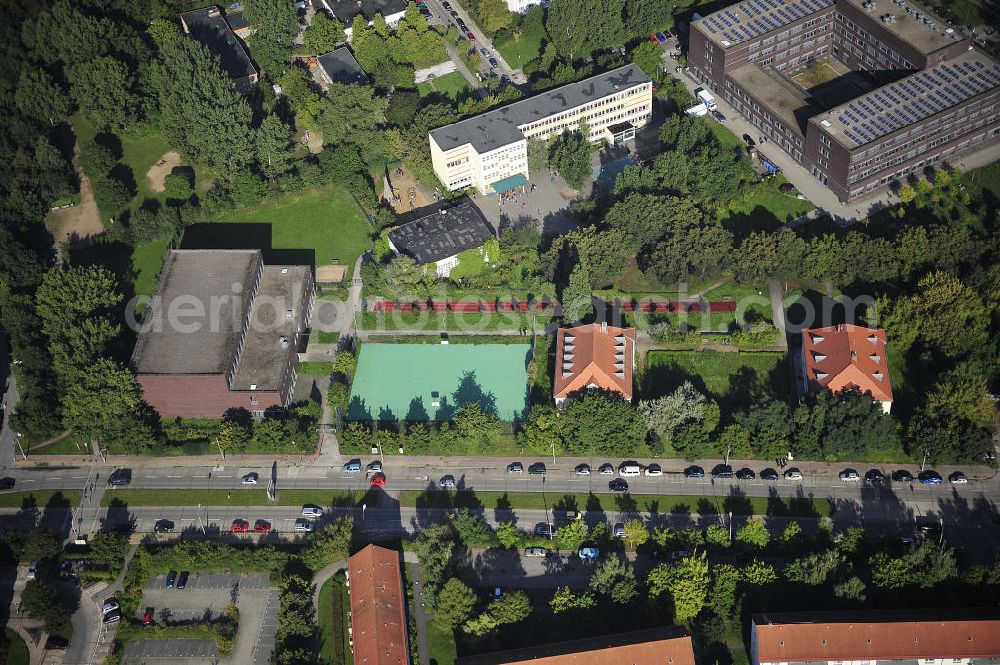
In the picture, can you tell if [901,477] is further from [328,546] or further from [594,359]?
[328,546]

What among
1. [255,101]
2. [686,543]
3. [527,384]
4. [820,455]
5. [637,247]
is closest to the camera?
[686,543]

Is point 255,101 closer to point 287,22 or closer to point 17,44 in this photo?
point 287,22

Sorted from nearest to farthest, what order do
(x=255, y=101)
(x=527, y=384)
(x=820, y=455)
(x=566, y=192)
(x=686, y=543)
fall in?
(x=686, y=543) < (x=820, y=455) < (x=527, y=384) < (x=566, y=192) < (x=255, y=101)

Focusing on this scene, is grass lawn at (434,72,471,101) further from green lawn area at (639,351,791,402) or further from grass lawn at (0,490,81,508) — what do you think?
grass lawn at (0,490,81,508)

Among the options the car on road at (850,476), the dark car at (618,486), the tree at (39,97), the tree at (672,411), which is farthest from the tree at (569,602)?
the tree at (39,97)

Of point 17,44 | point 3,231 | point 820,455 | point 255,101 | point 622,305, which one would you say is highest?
point 17,44

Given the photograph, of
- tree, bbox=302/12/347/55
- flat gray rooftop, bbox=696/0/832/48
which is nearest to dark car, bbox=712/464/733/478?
flat gray rooftop, bbox=696/0/832/48

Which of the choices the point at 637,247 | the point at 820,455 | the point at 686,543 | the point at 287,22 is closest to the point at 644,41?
the point at 637,247

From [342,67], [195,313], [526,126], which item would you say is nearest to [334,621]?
[195,313]

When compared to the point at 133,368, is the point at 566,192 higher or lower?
higher
